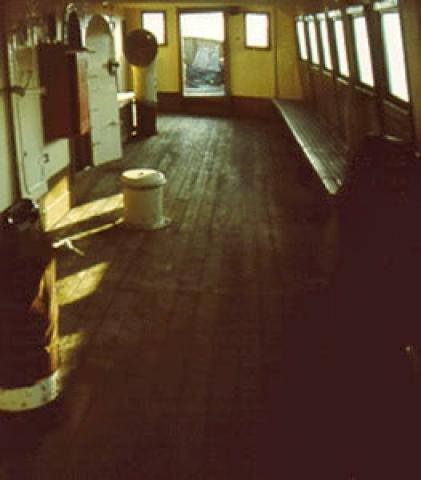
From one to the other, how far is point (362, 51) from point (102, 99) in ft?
14.4

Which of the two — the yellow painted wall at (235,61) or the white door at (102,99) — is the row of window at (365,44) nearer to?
the white door at (102,99)

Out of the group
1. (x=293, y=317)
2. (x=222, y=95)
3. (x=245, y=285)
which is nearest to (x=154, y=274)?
(x=245, y=285)

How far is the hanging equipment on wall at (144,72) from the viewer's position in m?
13.8

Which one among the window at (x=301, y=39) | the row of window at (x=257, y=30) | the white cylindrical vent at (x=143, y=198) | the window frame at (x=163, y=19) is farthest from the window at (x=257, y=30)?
the white cylindrical vent at (x=143, y=198)

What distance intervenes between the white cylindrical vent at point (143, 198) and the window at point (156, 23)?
11.4 m

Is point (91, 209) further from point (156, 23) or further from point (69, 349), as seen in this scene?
point (156, 23)

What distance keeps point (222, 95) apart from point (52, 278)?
14.8m

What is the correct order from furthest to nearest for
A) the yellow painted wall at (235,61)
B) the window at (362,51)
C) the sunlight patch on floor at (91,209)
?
the yellow painted wall at (235,61) → the sunlight patch on floor at (91,209) → the window at (362,51)

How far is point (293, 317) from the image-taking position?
521cm

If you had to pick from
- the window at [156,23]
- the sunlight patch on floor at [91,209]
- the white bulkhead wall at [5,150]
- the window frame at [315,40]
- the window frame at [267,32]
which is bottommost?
the sunlight patch on floor at [91,209]

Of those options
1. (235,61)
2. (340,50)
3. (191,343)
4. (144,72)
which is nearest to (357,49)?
(340,50)

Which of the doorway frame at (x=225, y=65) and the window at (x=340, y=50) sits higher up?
the doorway frame at (x=225, y=65)

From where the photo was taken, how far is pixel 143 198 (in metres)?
7.47

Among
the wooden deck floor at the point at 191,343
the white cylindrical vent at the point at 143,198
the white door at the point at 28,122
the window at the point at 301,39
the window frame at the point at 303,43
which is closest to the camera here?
the wooden deck floor at the point at 191,343
